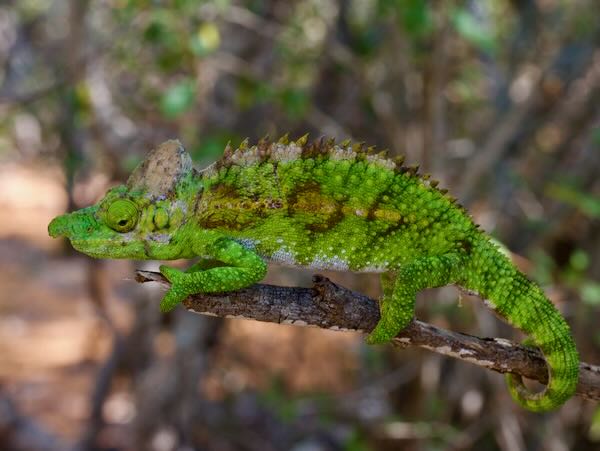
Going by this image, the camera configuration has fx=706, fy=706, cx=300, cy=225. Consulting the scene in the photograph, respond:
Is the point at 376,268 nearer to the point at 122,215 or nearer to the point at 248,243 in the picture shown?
the point at 248,243

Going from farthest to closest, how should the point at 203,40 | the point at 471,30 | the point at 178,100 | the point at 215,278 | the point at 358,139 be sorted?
the point at 358,139 < the point at 203,40 < the point at 178,100 < the point at 471,30 < the point at 215,278

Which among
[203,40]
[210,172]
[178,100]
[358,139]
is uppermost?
[358,139]

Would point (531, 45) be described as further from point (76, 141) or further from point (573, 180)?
point (76, 141)

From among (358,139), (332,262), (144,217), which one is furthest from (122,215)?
(358,139)

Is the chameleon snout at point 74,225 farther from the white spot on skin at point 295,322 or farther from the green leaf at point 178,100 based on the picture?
the green leaf at point 178,100

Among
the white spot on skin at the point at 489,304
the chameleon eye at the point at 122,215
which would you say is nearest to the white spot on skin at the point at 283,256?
the chameleon eye at the point at 122,215

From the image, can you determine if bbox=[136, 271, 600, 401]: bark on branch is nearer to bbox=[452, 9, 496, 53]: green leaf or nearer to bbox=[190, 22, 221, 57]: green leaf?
bbox=[452, 9, 496, 53]: green leaf

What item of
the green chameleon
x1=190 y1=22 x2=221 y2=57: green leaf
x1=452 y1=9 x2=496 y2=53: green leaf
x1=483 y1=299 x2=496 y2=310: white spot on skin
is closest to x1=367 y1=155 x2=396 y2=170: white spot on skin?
the green chameleon

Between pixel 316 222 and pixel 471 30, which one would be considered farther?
pixel 471 30
